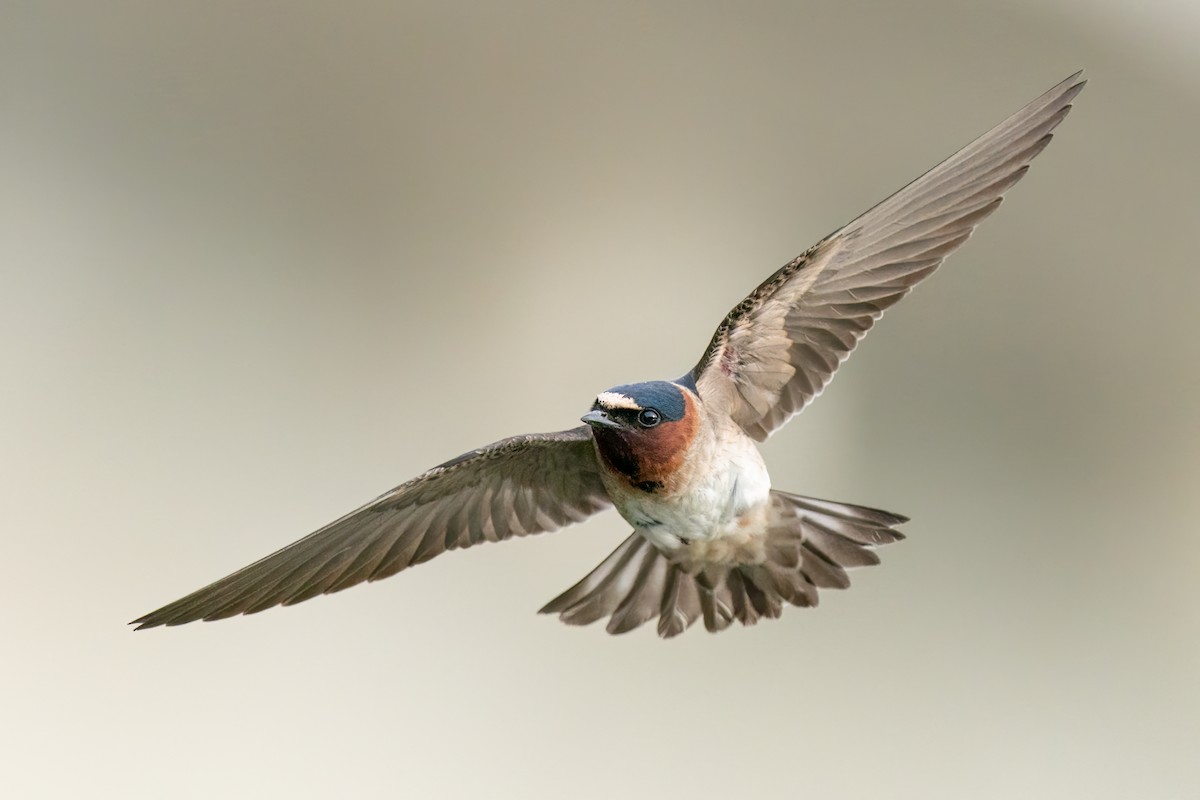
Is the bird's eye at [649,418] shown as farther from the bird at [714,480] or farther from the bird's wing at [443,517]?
the bird's wing at [443,517]

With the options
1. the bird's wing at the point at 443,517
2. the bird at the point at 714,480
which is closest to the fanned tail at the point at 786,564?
the bird at the point at 714,480

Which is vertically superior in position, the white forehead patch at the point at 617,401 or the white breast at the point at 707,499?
the white forehead patch at the point at 617,401

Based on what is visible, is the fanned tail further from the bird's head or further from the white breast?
the bird's head

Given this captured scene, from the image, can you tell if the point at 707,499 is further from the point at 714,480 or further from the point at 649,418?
the point at 649,418

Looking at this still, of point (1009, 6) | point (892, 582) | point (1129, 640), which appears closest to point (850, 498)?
point (892, 582)

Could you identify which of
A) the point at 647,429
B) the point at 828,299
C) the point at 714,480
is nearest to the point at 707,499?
the point at 714,480

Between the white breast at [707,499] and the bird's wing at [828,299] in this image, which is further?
the bird's wing at [828,299]

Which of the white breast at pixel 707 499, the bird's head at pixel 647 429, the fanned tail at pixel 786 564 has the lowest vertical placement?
the fanned tail at pixel 786 564

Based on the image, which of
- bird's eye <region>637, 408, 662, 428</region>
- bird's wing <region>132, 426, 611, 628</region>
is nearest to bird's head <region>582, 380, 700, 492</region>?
bird's eye <region>637, 408, 662, 428</region>
